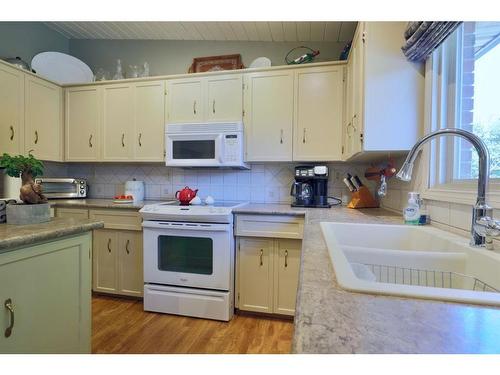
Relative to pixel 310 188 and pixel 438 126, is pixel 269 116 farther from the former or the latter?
pixel 438 126

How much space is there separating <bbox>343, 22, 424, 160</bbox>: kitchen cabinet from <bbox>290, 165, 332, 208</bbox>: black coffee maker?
660 mm

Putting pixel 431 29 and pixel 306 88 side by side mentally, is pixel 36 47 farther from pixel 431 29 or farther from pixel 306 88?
pixel 431 29

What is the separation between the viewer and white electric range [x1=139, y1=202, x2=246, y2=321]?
203 centimetres

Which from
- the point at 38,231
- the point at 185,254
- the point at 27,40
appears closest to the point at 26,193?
the point at 38,231

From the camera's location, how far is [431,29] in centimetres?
117

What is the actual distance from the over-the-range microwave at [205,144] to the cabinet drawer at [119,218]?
57cm

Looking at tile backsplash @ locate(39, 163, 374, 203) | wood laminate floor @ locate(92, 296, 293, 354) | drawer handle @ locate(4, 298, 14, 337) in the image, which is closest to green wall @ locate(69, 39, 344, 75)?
tile backsplash @ locate(39, 163, 374, 203)

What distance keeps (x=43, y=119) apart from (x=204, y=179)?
1.69 metres

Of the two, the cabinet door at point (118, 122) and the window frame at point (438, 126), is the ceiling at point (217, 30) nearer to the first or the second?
the cabinet door at point (118, 122)

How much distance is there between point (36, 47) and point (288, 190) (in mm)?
3022

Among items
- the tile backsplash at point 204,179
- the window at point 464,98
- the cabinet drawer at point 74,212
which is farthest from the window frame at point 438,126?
the cabinet drawer at point 74,212

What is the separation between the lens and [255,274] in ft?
6.94

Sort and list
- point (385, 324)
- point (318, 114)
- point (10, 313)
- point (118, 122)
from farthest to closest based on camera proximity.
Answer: point (118, 122)
point (318, 114)
point (10, 313)
point (385, 324)
